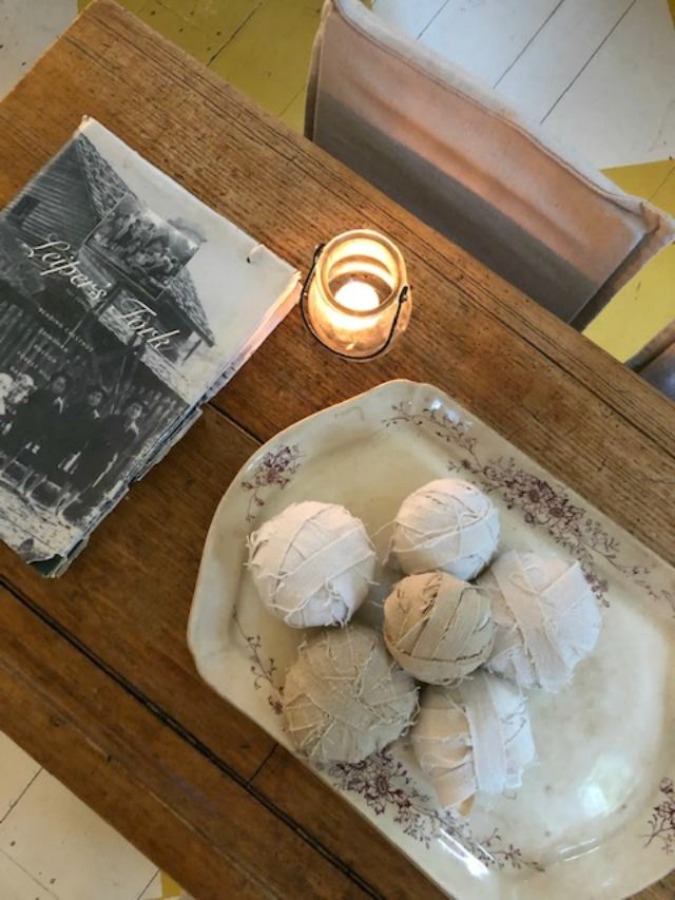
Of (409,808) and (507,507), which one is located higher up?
(507,507)

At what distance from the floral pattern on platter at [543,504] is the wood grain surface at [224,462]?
0.02m

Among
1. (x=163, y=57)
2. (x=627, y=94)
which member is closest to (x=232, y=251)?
(x=163, y=57)

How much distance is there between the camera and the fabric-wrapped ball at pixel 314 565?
0.51 meters

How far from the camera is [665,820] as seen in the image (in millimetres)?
573

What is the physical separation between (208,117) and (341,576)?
0.38 metres

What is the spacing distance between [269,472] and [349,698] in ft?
0.56

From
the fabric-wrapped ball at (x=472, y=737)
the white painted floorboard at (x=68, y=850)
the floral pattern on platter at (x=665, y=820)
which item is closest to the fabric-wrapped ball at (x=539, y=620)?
the fabric-wrapped ball at (x=472, y=737)

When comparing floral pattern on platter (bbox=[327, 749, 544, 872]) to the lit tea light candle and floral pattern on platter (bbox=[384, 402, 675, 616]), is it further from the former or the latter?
the lit tea light candle

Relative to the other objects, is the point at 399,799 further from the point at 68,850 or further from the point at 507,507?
the point at 68,850

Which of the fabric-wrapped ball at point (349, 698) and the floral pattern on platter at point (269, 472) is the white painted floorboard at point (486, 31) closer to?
the floral pattern on platter at point (269, 472)

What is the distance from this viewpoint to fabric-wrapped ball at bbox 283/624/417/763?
504 mm

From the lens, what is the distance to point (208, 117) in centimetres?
65

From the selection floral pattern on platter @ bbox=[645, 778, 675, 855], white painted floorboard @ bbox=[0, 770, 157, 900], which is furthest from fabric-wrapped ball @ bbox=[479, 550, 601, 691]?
white painted floorboard @ bbox=[0, 770, 157, 900]

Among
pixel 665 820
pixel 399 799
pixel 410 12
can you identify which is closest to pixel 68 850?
pixel 399 799
